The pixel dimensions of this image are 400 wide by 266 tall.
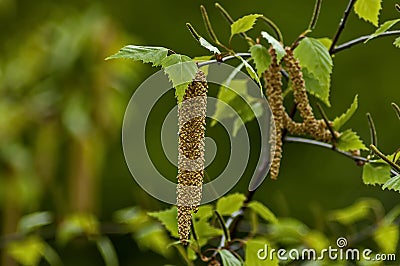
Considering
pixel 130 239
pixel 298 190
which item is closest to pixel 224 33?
pixel 298 190

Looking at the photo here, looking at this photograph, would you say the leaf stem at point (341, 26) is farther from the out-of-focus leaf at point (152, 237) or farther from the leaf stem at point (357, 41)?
the out-of-focus leaf at point (152, 237)

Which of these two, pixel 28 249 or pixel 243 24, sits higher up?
pixel 243 24

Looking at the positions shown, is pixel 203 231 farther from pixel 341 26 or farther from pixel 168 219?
pixel 341 26

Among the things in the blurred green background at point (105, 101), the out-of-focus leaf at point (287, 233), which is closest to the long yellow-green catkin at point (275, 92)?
the out-of-focus leaf at point (287, 233)

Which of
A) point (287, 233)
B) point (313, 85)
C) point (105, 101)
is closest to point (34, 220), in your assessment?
point (287, 233)

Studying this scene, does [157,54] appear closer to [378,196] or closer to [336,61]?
[378,196]

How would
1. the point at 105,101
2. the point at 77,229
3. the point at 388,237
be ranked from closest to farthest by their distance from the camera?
1. the point at 388,237
2. the point at 77,229
3. the point at 105,101

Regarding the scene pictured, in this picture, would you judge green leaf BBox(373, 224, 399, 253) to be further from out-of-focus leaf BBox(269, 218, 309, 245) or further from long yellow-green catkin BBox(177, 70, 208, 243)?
long yellow-green catkin BBox(177, 70, 208, 243)

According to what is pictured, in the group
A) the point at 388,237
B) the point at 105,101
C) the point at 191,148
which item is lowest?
the point at 388,237

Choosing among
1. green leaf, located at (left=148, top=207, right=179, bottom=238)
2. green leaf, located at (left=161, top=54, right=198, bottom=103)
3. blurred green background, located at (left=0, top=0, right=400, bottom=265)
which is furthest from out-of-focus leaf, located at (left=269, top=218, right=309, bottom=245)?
blurred green background, located at (left=0, top=0, right=400, bottom=265)
